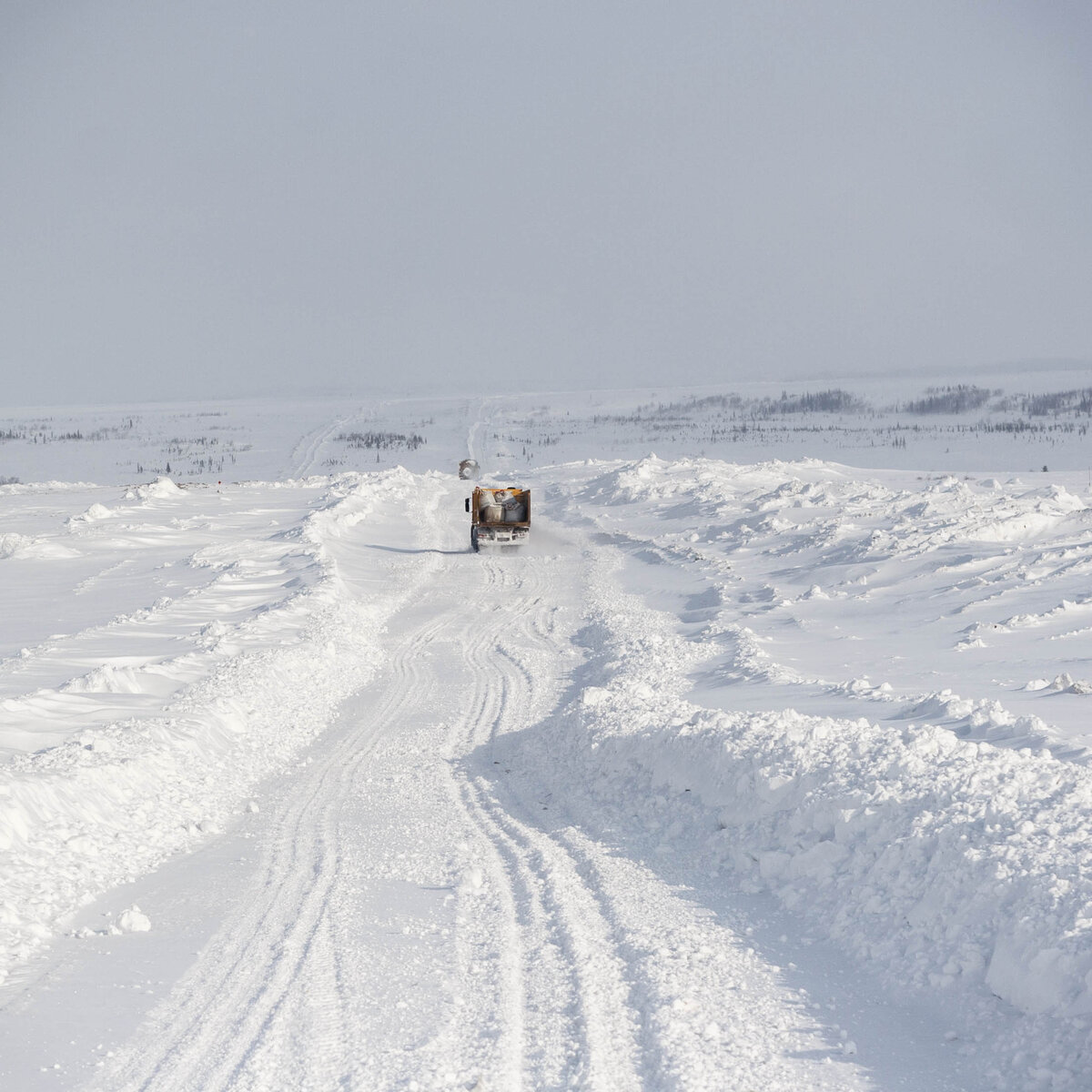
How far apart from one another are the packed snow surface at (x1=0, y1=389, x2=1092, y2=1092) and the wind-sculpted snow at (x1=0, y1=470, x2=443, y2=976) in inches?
1.7

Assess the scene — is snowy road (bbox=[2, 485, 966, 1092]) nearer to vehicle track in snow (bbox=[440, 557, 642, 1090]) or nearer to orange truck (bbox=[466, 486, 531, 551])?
vehicle track in snow (bbox=[440, 557, 642, 1090])

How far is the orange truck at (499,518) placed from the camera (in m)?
26.0

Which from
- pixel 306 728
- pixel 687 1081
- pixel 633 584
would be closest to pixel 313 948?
pixel 687 1081

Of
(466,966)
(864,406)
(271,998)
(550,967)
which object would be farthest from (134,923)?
(864,406)

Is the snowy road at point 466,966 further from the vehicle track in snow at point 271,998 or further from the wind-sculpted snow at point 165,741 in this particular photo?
the wind-sculpted snow at point 165,741

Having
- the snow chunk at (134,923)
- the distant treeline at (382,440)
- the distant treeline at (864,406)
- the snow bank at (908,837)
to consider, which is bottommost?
the snow chunk at (134,923)

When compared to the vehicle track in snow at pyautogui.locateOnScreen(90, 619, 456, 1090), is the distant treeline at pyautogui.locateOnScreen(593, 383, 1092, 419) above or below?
above

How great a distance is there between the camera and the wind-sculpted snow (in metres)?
7.38

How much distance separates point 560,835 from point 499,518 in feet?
60.0

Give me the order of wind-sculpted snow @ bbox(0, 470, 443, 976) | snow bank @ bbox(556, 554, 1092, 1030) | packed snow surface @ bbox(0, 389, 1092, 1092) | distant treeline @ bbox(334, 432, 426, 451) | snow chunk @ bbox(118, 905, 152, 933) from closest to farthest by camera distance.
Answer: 1. packed snow surface @ bbox(0, 389, 1092, 1092)
2. snow bank @ bbox(556, 554, 1092, 1030)
3. snow chunk @ bbox(118, 905, 152, 933)
4. wind-sculpted snow @ bbox(0, 470, 443, 976)
5. distant treeline @ bbox(334, 432, 426, 451)

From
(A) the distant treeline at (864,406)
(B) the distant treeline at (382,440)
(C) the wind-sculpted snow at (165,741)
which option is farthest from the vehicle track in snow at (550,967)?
(A) the distant treeline at (864,406)

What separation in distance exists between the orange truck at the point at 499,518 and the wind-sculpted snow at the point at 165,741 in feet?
24.4

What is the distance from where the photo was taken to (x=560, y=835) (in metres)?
8.30

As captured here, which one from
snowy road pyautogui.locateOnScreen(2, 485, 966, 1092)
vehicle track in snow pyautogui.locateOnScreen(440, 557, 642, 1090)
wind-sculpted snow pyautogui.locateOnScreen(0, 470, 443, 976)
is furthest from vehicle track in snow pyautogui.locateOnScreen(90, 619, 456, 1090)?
wind-sculpted snow pyautogui.locateOnScreen(0, 470, 443, 976)
